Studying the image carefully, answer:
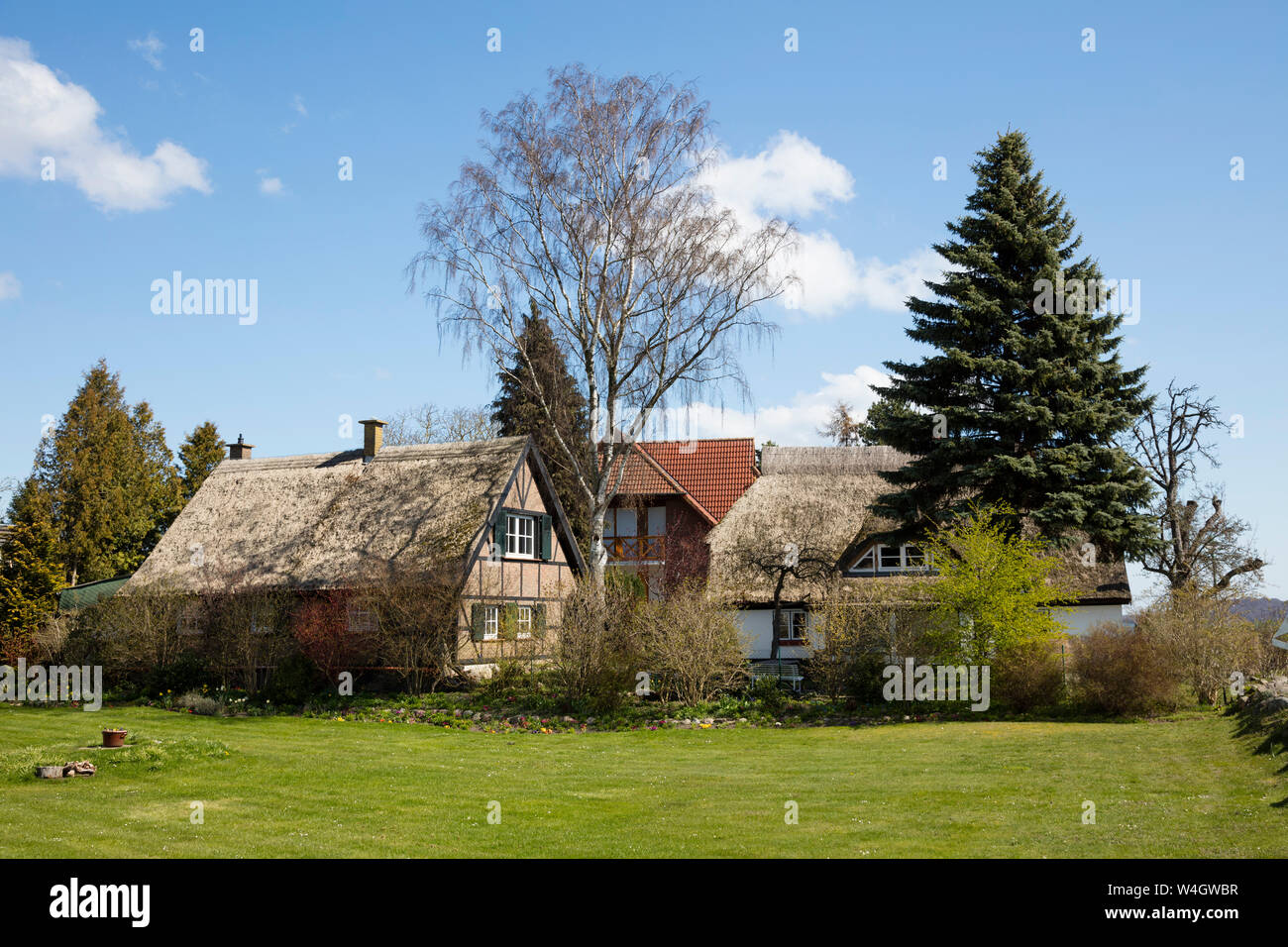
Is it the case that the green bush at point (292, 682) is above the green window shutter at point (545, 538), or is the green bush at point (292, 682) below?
below

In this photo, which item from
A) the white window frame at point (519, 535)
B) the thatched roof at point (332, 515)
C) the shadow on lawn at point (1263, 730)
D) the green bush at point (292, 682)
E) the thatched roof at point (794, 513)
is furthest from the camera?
the thatched roof at point (794, 513)

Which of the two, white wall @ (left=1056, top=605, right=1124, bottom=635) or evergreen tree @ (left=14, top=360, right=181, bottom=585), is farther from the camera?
evergreen tree @ (left=14, top=360, right=181, bottom=585)

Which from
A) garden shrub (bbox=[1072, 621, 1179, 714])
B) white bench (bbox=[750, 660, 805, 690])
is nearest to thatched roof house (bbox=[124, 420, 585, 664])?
white bench (bbox=[750, 660, 805, 690])

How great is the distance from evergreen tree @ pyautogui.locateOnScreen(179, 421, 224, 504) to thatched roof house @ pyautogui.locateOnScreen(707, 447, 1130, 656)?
23.8m

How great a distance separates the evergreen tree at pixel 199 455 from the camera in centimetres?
4491

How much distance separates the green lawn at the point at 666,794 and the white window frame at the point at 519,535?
1103 cm

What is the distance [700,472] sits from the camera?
42625 millimetres

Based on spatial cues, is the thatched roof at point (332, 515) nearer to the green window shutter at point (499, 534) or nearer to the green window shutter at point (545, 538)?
the green window shutter at point (499, 534)

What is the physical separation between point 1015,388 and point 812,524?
32.1 feet

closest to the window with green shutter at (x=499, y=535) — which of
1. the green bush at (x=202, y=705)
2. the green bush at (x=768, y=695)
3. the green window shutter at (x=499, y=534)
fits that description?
the green window shutter at (x=499, y=534)

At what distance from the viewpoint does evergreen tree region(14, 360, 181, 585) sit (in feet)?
123

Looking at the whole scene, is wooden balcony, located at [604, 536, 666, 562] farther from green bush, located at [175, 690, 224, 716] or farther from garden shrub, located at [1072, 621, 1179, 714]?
garden shrub, located at [1072, 621, 1179, 714]

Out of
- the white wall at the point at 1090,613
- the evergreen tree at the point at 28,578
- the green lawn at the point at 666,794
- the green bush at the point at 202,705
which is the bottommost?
the green bush at the point at 202,705

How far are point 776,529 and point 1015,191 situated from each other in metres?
13.2
